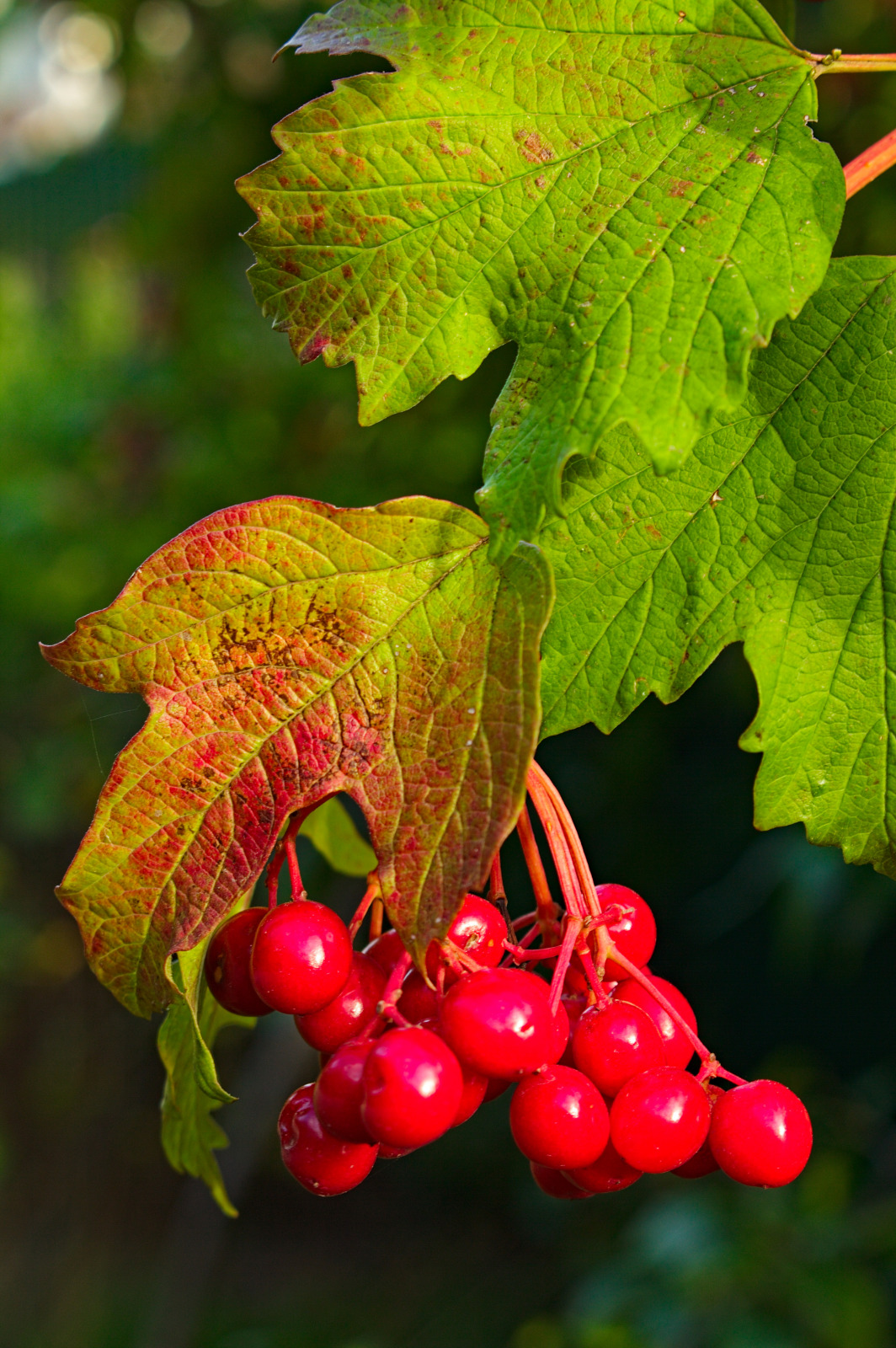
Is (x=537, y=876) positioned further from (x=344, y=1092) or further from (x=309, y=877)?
(x=309, y=877)

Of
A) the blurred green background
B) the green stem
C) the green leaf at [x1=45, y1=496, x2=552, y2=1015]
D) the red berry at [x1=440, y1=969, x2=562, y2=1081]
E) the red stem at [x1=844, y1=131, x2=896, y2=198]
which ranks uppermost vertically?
the green stem

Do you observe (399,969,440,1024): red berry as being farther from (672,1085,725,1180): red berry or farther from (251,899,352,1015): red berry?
(672,1085,725,1180): red berry

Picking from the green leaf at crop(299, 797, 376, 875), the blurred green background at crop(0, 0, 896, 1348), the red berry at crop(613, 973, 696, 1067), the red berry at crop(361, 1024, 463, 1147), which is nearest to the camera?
the red berry at crop(361, 1024, 463, 1147)

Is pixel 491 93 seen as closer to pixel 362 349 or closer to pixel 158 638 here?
pixel 362 349

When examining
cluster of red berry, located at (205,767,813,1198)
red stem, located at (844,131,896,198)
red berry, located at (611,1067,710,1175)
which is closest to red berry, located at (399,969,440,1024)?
cluster of red berry, located at (205,767,813,1198)

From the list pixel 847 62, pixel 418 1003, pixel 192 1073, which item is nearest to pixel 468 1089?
pixel 418 1003

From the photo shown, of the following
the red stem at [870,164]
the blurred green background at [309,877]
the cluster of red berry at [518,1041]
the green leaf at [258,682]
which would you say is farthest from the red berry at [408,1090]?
the red stem at [870,164]
